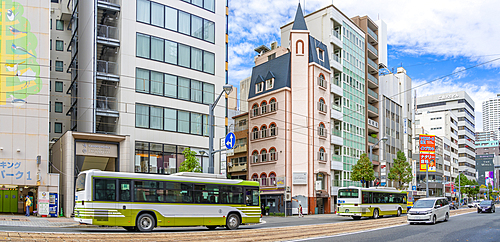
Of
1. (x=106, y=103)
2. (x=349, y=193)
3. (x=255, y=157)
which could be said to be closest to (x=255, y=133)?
(x=255, y=157)

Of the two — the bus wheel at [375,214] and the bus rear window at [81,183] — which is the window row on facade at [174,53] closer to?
the bus wheel at [375,214]

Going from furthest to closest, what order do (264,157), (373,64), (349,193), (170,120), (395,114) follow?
(395,114)
(373,64)
(264,157)
(170,120)
(349,193)

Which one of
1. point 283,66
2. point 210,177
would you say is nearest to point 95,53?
point 210,177

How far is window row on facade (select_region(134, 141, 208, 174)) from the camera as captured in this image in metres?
41.1

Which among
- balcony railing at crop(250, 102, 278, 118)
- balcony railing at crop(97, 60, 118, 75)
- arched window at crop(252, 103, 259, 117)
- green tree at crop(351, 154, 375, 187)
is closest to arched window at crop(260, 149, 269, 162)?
balcony railing at crop(250, 102, 278, 118)

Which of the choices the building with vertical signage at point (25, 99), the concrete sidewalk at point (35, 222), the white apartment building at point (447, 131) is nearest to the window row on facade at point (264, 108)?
the building with vertical signage at point (25, 99)

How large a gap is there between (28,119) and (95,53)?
7.85 metres

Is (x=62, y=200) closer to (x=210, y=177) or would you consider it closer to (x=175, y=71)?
(x=175, y=71)

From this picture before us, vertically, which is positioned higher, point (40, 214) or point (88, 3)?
point (88, 3)

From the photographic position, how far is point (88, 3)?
143 ft

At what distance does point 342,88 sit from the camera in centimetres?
6706

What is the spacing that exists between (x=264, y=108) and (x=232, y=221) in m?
37.1

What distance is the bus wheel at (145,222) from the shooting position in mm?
23156

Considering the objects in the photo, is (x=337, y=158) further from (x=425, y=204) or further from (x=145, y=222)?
(x=145, y=222)
